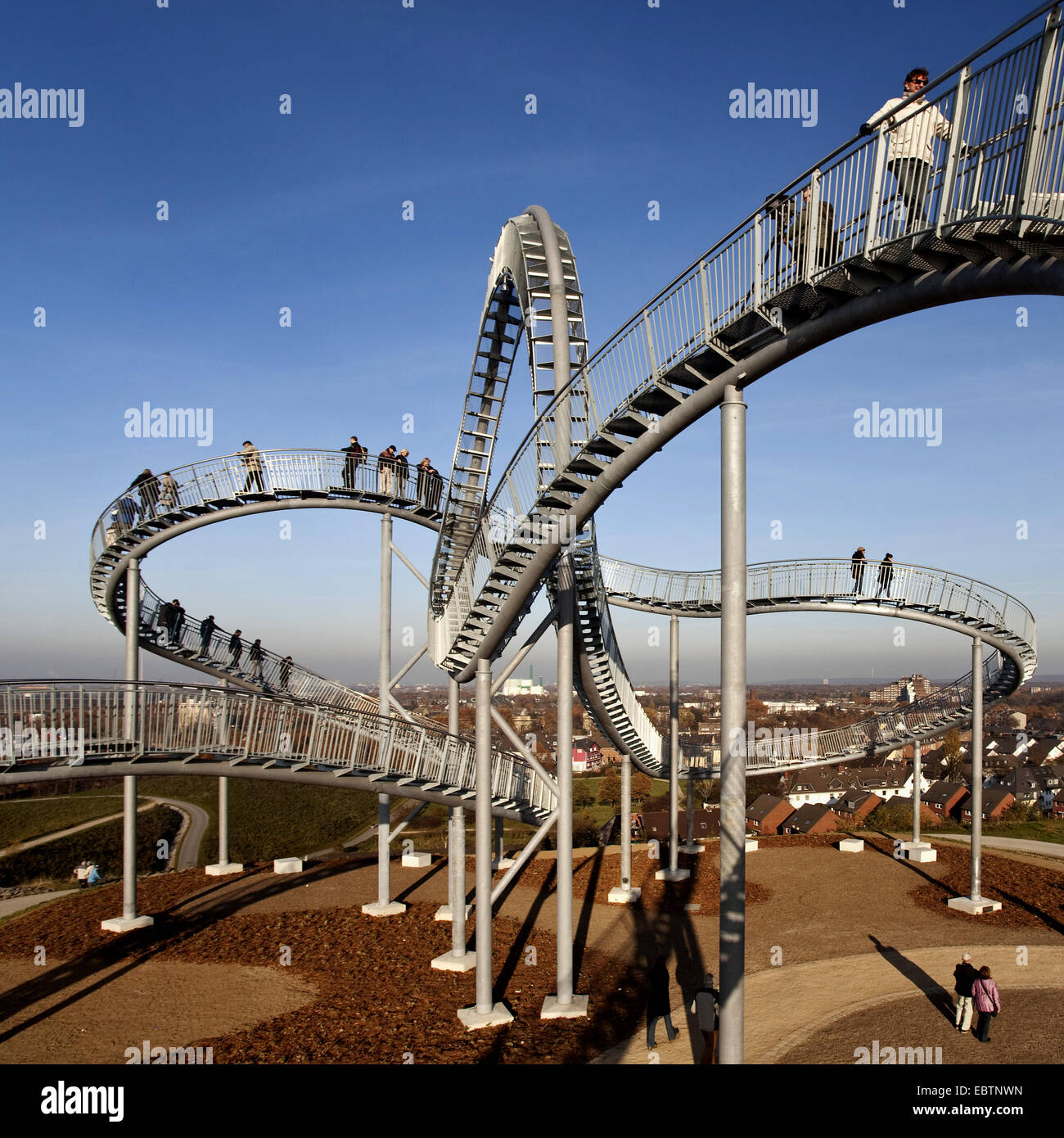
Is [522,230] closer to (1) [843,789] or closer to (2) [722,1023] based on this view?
(2) [722,1023]

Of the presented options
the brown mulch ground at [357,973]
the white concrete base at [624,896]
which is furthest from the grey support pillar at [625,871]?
the brown mulch ground at [357,973]

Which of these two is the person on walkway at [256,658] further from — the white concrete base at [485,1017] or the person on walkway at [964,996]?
the person on walkway at [964,996]

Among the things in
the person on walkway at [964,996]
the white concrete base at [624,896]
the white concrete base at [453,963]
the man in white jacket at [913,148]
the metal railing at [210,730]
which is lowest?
the white concrete base at [624,896]

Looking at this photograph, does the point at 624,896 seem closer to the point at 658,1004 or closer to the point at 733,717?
the point at 658,1004

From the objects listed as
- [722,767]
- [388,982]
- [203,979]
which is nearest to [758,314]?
[722,767]

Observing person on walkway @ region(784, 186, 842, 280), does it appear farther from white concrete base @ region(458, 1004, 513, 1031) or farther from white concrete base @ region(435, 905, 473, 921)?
white concrete base @ region(435, 905, 473, 921)

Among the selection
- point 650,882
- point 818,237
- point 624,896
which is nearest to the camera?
point 818,237

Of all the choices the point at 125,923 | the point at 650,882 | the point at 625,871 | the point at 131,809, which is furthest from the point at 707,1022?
the point at 131,809
